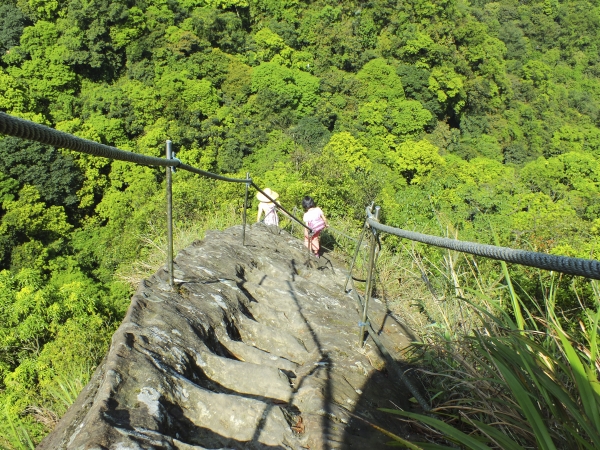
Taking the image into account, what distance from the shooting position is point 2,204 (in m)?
21.8

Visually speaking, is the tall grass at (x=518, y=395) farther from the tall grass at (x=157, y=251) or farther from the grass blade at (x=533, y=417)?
the tall grass at (x=157, y=251)

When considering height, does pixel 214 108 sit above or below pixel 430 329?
above

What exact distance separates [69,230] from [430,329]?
78.3 ft

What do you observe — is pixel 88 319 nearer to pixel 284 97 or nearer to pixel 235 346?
pixel 235 346

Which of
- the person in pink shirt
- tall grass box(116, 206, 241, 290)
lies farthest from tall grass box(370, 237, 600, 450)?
the person in pink shirt

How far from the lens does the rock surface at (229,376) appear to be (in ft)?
5.05

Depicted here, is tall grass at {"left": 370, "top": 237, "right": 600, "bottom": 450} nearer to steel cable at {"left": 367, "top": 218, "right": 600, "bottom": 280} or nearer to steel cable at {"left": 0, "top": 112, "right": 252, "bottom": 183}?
steel cable at {"left": 367, "top": 218, "right": 600, "bottom": 280}

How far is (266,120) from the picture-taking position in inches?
1302

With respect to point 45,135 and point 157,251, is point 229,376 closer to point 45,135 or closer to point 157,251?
point 45,135

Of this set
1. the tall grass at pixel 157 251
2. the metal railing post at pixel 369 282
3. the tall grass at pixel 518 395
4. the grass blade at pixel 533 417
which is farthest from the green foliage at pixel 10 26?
the grass blade at pixel 533 417

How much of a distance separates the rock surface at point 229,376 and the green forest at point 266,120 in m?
7.37

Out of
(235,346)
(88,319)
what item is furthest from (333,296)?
(88,319)

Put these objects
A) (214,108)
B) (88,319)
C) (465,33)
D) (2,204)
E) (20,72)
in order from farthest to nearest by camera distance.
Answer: (465,33) → (214,108) → (20,72) → (2,204) → (88,319)

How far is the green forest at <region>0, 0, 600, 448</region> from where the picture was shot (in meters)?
17.3
